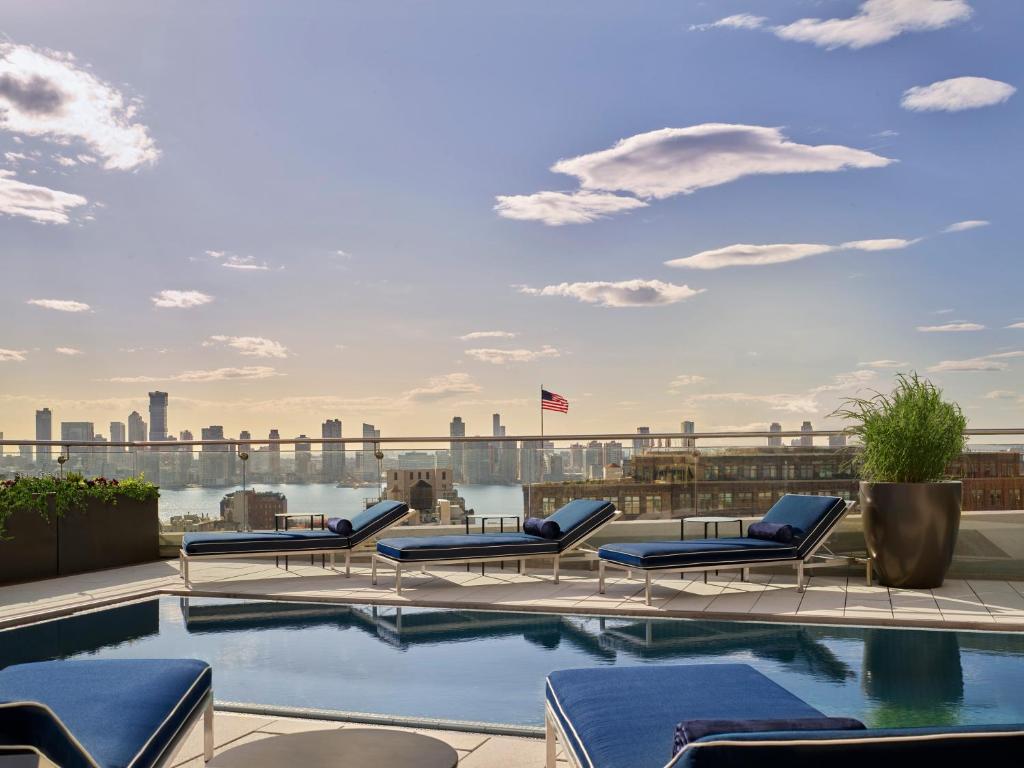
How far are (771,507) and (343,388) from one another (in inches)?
722

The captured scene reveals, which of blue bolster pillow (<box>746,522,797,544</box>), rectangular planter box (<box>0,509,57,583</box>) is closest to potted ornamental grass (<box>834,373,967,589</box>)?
blue bolster pillow (<box>746,522,797,544</box>)

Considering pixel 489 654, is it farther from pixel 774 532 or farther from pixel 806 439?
pixel 806 439

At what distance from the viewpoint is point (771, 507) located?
823 centimetres

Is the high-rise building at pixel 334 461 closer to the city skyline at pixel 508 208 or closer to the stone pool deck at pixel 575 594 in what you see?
the stone pool deck at pixel 575 594

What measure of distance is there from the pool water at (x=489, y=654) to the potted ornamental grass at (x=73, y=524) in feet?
5.89

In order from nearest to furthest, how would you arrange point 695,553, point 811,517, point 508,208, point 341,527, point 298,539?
point 695,553 < point 811,517 < point 298,539 < point 341,527 < point 508,208

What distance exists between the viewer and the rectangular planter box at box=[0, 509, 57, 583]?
8.09m

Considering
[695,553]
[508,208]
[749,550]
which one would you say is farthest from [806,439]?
[508,208]

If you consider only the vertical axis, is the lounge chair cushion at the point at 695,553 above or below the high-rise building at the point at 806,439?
below

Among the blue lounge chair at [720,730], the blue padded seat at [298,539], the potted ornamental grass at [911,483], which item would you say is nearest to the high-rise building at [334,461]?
the blue padded seat at [298,539]

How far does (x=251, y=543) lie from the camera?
313 inches

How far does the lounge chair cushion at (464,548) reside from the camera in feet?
24.2

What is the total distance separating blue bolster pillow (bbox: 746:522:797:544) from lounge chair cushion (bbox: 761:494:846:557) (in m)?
0.07

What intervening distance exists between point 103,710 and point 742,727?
1864 mm
